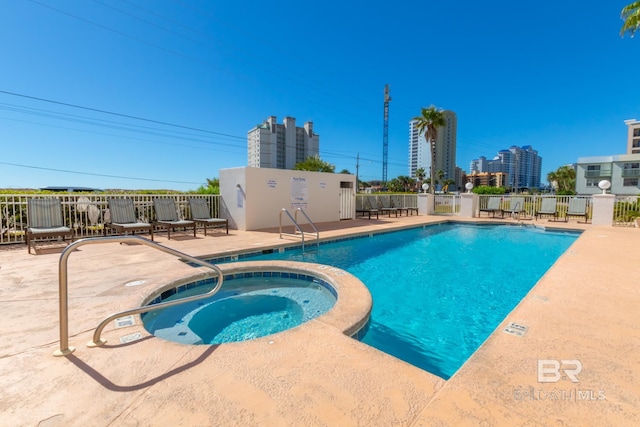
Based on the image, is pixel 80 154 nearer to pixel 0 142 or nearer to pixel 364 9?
pixel 0 142

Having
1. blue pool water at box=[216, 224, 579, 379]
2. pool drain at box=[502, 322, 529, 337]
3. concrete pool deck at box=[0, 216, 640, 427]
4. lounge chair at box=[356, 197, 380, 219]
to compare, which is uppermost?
lounge chair at box=[356, 197, 380, 219]

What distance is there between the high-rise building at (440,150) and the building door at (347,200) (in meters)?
55.7

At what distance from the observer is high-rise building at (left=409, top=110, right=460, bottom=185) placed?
211 ft

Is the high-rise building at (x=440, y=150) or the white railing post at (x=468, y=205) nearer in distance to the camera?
the white railing post at (x=468, y=205)

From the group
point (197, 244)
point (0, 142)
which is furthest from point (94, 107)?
point (197, 244)

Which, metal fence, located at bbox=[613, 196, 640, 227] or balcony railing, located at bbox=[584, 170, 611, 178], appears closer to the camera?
metal fence, located at bbox=[613, 196, 640, 227]

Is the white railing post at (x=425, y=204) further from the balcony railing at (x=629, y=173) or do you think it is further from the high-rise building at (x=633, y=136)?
the high-rise building at (x=633, y=136)

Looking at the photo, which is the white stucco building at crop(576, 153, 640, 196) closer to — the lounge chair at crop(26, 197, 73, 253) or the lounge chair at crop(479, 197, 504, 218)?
the lounge chair at crop(479, 197, 504, 218)

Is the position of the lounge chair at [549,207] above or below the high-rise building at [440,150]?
below

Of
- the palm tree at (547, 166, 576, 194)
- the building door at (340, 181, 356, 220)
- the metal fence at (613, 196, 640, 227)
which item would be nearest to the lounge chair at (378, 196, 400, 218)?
the building door at (340, 181, 356, 220)

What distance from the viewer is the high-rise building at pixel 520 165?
103 metres

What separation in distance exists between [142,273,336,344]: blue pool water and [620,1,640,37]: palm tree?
57.0 feet

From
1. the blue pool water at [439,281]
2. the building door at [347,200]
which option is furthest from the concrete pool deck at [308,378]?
the building door at [347,200]

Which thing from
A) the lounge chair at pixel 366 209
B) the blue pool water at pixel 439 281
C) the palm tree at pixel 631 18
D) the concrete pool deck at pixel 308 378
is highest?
the palm tree at pixel 631 18
